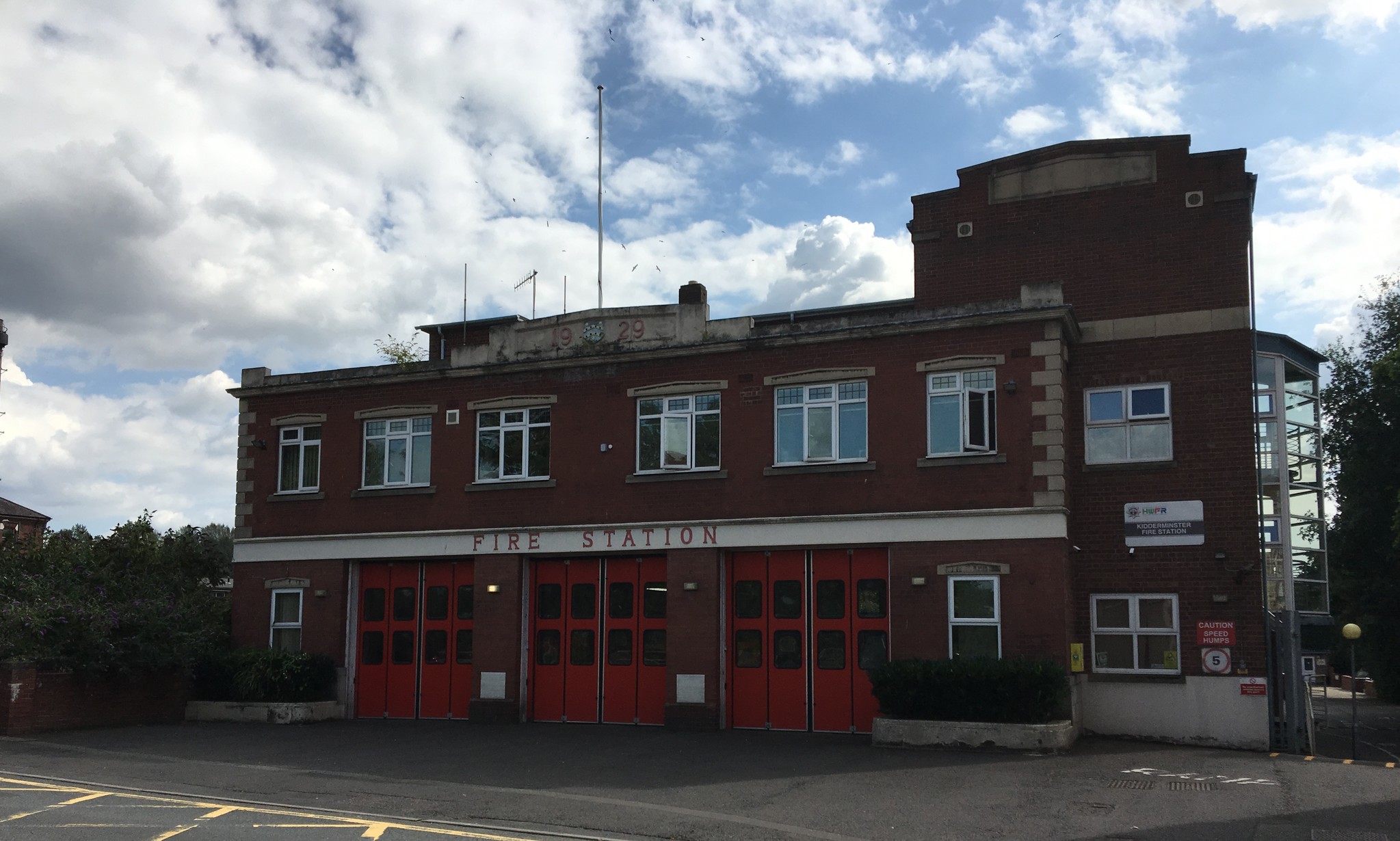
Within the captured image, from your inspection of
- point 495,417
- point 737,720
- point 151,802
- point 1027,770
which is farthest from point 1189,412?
point 151,802

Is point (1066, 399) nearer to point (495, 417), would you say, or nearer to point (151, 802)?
point (495, 417)

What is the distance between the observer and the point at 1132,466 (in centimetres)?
1862

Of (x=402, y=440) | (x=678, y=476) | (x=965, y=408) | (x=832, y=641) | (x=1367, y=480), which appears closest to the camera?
(x=965, y=408)

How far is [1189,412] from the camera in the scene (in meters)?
18.5

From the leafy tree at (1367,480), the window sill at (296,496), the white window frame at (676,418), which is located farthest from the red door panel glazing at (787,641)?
the leafy tree at (1367,480)

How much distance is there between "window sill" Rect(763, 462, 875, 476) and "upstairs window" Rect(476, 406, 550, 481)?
14.7 ft

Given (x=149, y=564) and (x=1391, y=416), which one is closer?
(x=149, y=564)

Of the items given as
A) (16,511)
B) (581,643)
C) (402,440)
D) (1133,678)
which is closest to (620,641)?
(581,643)

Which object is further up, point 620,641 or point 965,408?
point 965,408

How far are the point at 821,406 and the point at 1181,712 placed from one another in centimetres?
720

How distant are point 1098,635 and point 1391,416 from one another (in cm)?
1899

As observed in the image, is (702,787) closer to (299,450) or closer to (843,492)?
(843,492)

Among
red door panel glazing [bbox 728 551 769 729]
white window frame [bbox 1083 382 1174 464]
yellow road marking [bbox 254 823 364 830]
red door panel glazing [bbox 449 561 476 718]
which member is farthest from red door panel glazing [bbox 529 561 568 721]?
yellow road marking [bbox 254 823 364 830]

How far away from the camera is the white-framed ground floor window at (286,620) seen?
2286 cm
